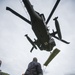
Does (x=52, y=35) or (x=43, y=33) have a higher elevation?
(x=52, y=35)

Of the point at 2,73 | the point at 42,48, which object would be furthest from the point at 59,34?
the point at 2,73

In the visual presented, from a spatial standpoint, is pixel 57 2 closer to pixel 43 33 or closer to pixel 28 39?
pixel 43 33

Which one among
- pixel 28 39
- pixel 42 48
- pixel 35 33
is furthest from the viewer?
pixel 28 39

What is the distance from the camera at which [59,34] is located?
47.8ft

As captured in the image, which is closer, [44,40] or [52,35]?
[44,40]

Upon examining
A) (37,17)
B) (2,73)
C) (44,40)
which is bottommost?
(2,73)

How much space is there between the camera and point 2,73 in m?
10.7

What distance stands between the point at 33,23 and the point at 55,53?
13.4 ft

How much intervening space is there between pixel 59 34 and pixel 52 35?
4.28 feet

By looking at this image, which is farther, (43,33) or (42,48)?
(42,48)

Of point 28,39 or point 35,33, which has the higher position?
point 28,39

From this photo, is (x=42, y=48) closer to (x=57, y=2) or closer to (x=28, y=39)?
(x=28, y=39)

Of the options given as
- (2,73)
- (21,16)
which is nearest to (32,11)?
(21,16)

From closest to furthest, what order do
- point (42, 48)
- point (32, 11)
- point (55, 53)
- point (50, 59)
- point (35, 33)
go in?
point (55, 53) < point (50, 59) < point (32, 11) < point (35, 33) < point (42, 48)
